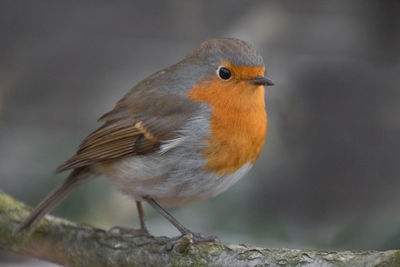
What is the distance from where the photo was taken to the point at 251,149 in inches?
97.9

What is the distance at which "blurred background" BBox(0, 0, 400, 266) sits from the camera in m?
4.63

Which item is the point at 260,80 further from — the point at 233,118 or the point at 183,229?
the point at 183,229

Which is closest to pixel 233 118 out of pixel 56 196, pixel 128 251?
pixel 128 251

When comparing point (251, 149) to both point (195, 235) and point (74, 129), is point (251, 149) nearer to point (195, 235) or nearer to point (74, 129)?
point (195, 235)

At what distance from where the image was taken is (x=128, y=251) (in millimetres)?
2492

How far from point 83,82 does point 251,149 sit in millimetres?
3351

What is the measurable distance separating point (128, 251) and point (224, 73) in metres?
0.87

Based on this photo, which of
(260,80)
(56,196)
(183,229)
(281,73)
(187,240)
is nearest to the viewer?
(187,240)

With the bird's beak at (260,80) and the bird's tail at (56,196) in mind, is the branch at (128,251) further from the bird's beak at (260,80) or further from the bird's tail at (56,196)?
the bird's beak at (260,80)

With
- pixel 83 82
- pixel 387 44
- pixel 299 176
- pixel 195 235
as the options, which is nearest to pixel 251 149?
pixel 195 235

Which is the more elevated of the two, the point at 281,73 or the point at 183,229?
the point at 281,73

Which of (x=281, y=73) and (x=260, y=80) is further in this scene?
(x=281, y=73)

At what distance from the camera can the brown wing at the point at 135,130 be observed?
2559 millimetres

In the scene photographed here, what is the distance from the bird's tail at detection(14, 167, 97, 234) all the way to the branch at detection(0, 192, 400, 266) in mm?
69
